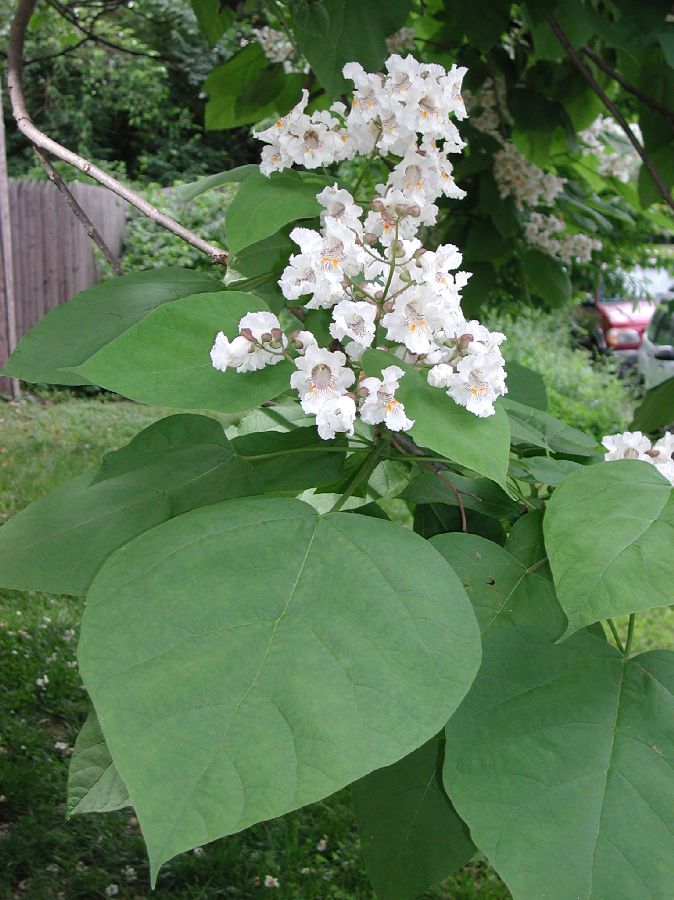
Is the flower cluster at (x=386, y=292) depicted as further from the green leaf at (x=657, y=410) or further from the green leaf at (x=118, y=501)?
the green leaf at (x=657, y=410)

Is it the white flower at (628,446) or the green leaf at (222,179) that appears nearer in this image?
the white flower at (628,446)

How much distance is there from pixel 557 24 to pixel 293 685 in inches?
86.5

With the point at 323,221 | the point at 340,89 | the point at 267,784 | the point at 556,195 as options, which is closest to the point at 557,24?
the point at 340,89

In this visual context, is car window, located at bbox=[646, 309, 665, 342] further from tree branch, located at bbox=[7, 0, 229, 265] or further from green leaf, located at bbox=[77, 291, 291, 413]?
green leaf, located at bbox=[77, 291, 291, 413]

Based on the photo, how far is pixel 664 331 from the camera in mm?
10594

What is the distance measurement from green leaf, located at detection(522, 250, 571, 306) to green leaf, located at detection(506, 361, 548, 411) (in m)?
2.25

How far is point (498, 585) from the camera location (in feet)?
2.90

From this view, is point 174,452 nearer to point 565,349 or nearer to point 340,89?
point 340,89

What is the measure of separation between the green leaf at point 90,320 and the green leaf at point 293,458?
189 millimetres

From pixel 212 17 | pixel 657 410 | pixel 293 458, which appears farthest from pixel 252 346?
pixel 212 17

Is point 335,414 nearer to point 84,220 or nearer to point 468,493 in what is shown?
point 468,493

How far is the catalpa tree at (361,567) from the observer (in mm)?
597

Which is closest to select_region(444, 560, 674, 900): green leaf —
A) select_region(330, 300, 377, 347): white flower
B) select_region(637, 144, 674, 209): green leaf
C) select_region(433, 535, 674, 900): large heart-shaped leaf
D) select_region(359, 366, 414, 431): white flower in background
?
select_region(433, 535, 674, 900): large heart-shaped leaf

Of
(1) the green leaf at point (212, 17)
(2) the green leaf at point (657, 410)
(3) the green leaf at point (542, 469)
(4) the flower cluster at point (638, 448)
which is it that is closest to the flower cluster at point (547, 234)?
(1) the green leaf at point (212, 17)
